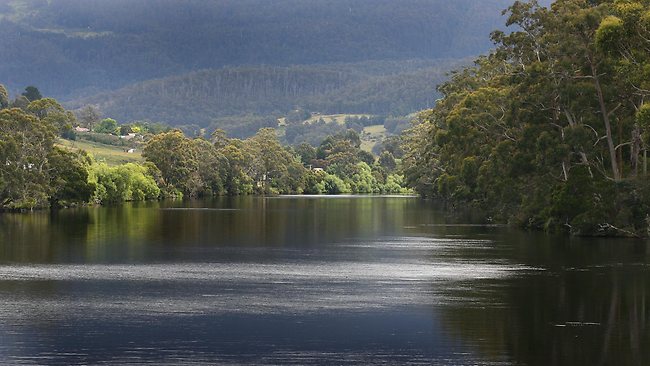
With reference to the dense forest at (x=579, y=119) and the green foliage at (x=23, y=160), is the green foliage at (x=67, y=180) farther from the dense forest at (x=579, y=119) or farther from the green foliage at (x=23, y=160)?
the dense forest at (x=579, y=119)

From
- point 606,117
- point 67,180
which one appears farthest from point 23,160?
point 606,117

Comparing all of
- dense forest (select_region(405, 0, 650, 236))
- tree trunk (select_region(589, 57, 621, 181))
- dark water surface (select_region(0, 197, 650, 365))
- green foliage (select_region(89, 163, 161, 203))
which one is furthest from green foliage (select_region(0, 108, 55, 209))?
tree trunk (select_region(589, 57, 621, 181))

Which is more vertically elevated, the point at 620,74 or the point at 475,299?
the point at 620,74

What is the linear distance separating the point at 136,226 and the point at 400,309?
2148 inches

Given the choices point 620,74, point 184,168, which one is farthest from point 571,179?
point 184,168

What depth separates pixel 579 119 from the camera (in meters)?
75.9

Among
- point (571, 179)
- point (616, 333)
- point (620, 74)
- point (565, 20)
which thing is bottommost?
point (616, 333)

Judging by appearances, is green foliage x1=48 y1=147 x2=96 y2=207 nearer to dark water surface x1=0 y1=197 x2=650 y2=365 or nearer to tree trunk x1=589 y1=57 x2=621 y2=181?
dark water surface x1=0 y1=197 x2=650 y2=365

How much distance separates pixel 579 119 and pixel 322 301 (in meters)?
43.7

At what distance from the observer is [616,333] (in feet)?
100

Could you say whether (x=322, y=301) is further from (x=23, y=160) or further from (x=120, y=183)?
(x=120, y=183)

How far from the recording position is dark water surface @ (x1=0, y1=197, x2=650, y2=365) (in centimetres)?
2744

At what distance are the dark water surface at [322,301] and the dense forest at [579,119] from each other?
348 centimetres

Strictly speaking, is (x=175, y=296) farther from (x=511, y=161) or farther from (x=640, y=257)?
(x=511, y=161)
